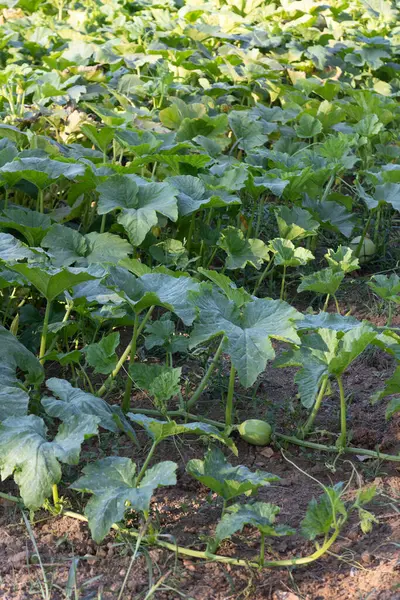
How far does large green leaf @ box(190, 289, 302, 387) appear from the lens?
2.25m

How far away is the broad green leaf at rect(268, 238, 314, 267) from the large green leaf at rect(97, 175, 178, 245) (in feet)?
1.35

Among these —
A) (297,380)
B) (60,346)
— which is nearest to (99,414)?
(297,380)

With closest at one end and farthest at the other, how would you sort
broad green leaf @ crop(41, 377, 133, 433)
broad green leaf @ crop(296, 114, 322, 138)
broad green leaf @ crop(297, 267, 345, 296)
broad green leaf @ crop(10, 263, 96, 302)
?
broad green leaf @ crop(41, 377, 133, 433), broad green leaf @ crop(10, 263, 96, 302), broad green leaf @ crop(297, 267, 345, 296), broad green leaf @ crop(296, 114, 322, 138)

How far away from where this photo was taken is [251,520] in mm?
1922

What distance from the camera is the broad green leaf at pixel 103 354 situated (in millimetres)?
2502

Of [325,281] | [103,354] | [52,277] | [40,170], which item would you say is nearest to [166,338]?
[103,354]

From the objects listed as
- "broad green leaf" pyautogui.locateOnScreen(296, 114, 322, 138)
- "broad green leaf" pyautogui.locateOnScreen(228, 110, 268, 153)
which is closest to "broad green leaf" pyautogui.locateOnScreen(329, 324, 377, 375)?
"broad green leaf" pyautogui.locateOnScreen(228, 110, 268, 153)

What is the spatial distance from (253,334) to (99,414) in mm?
479

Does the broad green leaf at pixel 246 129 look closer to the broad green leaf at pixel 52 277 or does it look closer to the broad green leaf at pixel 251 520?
the broad green leaf at pixel 52 277

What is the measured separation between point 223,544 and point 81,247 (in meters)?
1.34

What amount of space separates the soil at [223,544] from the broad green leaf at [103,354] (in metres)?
0.21

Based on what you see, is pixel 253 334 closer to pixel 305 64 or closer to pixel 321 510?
pixel 321 510

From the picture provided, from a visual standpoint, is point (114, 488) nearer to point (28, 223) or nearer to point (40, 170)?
point (28, 223)

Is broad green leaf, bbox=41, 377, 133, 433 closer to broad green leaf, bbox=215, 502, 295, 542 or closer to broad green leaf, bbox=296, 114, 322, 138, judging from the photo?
broad green leaf, bbox=215, 502, 295, 542
